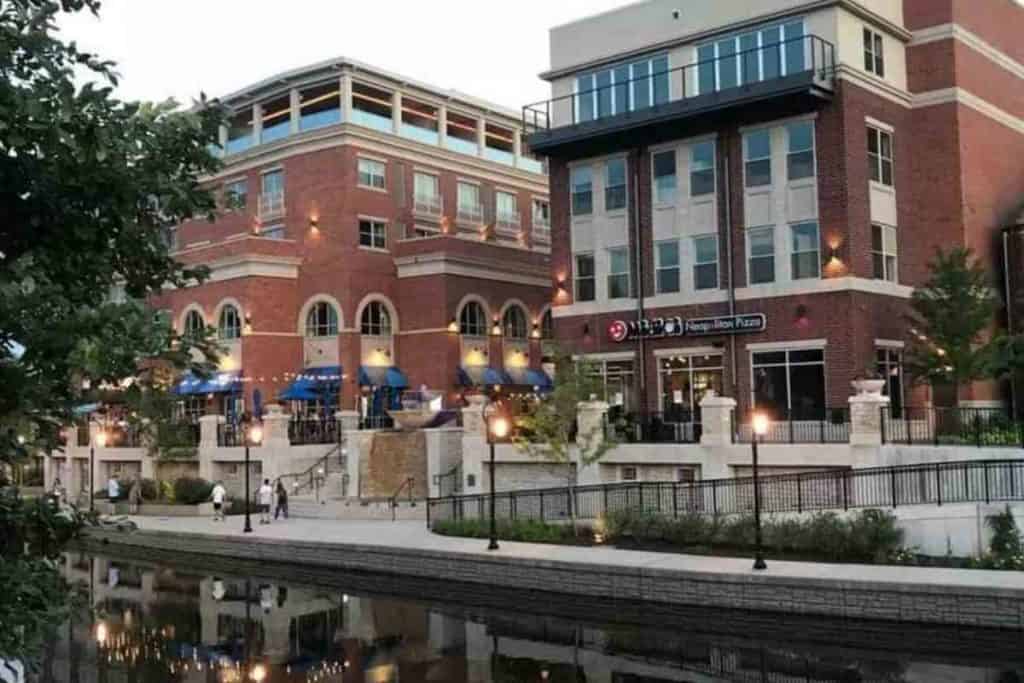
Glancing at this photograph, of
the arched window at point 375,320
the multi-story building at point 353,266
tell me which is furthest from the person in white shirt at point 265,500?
the arched window at point 375,320

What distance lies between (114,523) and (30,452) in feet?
Result: 3.22

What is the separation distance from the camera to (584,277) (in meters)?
34.1

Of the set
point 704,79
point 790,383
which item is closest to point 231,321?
point 704,79

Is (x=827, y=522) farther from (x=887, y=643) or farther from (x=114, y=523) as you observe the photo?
(x=114, y=523)

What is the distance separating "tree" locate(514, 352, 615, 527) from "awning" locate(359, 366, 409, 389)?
17652 millimetres

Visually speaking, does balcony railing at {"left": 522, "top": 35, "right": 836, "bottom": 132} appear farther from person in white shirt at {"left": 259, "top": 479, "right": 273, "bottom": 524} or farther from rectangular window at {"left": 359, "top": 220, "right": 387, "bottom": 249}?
person in white shirt at {"left": 259, "top": 479, "right": 273, "bottom": 524}

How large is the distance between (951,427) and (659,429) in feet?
26.8

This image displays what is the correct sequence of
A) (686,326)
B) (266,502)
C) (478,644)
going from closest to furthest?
1. (478,644)
2. (686,326)
3. (266,502)

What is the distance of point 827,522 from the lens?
20.3m

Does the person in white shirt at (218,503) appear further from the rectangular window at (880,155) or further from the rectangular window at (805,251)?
the rectangular window at (880,155)

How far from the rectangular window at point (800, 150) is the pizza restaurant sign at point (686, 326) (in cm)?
434

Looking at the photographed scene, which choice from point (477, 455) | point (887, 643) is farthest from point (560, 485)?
point (887, 643)

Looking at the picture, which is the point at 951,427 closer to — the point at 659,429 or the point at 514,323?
the point at 659,429

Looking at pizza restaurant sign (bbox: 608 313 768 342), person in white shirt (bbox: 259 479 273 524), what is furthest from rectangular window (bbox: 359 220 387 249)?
pizza restaurant sign (bbox: 608 313 768 342)
